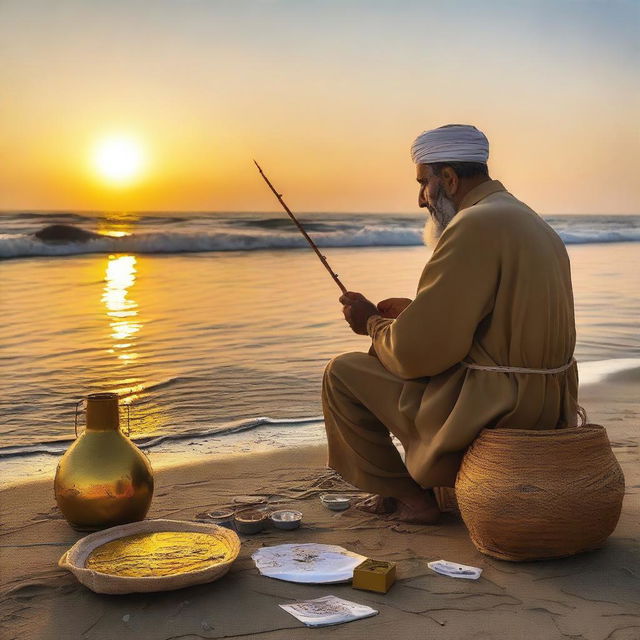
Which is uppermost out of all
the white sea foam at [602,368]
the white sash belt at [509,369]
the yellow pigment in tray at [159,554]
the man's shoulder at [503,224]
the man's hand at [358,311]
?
the man's shoulder at [503,224]

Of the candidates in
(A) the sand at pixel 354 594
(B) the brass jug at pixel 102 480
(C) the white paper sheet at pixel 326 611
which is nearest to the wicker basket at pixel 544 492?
(A) the sand at pixel 354 594

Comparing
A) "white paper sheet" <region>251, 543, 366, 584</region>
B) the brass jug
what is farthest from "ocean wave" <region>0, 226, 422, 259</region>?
"white paper sheet" <region>251, 543, 366, 584</region>

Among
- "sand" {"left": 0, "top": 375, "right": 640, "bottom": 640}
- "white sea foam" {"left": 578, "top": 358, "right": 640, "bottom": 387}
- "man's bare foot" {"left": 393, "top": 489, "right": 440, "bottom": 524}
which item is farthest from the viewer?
"white sea foam" {"left": 578, "top": 358, "right": 640, "bottom": 387}

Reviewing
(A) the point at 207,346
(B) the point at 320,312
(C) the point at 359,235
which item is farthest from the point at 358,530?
(C) the point at 359,235

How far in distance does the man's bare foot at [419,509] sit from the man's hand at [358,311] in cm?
68

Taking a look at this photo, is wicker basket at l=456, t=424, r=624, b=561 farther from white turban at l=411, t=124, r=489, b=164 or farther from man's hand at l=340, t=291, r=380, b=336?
white turban at l=411, t=124, r=489, b=164

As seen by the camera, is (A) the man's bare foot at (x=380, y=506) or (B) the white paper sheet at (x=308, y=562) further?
(A) the man's bare foot at (x=380, y=506)

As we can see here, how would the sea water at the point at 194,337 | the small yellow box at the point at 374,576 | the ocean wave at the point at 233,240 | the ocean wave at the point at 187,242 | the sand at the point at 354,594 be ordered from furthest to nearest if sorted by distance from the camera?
the ocean wave at the point at 233,240
the ocean wave at the point at 187,242
the sea water at the point at 194,337
the small yellow box at the point at 374,576
the sand at the point at 354,594

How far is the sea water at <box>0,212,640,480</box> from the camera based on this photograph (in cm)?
550

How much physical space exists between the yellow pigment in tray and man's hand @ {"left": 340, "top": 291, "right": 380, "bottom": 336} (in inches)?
40.4

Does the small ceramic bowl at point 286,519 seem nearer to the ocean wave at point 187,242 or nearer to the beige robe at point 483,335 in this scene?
the beige robe at point 483,335

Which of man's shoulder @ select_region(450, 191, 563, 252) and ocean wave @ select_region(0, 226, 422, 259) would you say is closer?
man's shoulder @ select_region(450, 191, 563, 252)

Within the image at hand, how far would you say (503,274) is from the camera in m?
3.21

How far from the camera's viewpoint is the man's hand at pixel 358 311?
12.3 ft
